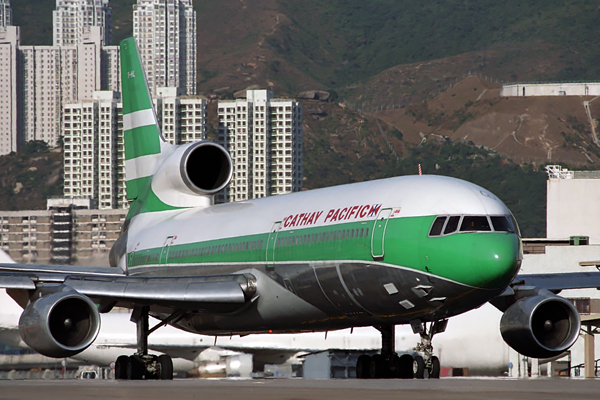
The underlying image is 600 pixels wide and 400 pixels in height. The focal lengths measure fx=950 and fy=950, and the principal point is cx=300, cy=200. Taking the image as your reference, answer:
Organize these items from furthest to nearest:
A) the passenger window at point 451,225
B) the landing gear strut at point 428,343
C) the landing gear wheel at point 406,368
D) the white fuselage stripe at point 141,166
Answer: the white fuselage stripe at point 141,166 → the landing gear wheel at point 406,368 → the landing gear strut at point 428,343 → the passenger window at point 451,225

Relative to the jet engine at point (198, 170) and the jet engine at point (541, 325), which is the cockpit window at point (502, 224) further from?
the jet engine at point (198, 170)

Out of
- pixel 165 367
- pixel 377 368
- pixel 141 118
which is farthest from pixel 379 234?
pixel 141 118

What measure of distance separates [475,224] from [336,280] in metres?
3.54

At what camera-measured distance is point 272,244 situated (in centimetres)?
2327

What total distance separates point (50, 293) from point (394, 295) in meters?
8.01

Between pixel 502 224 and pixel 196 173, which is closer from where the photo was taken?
pixel 502 224

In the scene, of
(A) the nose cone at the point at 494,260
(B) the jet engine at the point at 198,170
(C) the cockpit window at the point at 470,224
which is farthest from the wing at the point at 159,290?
(A) the nose cone at the point at 494,260

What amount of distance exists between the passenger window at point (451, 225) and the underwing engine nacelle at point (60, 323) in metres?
8.27

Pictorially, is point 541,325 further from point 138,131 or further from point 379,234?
point 138,131

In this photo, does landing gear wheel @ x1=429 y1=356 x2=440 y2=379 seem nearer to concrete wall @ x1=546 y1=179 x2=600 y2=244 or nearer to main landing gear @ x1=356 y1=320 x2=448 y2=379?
main landing gear @ x1=356 y1=320 x2=448 y2=379

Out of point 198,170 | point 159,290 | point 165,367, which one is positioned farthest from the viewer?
point 198,170

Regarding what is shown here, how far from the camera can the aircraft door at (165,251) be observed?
2855 cm

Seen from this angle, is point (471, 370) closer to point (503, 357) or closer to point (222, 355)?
point (503, 357)

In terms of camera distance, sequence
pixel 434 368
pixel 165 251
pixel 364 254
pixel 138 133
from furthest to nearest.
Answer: pixel 138 133
pixel 165 251
pixel 434 368
pixel 364 254
